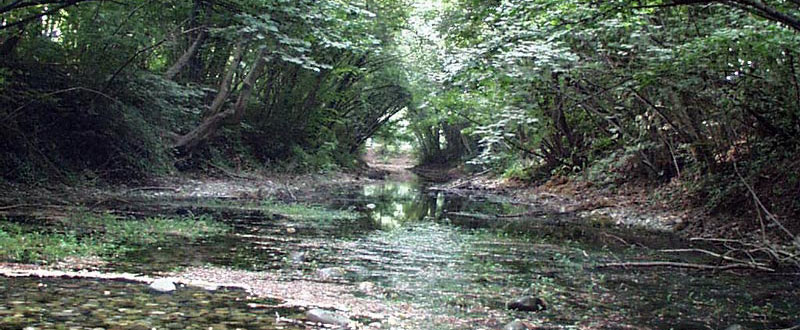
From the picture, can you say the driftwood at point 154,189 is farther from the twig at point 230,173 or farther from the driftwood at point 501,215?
the driftwood at point 501,215

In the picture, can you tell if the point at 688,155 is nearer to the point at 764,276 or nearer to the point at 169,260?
the point at 764,276

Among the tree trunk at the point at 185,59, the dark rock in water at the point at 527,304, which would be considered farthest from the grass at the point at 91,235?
the tree trunk at the point at 185,59

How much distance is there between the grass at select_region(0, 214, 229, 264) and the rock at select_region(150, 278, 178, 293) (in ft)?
5.03

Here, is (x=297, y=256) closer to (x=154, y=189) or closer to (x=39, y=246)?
Result: (x=39, y=246)

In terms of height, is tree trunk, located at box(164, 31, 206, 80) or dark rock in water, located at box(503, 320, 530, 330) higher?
tree trunk, located at box(164, 31, 206, 80)

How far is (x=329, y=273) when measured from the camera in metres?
7.25

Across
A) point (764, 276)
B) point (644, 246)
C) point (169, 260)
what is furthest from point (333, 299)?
point (644, 246)

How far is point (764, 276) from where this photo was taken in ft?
26.2

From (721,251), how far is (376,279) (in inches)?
220

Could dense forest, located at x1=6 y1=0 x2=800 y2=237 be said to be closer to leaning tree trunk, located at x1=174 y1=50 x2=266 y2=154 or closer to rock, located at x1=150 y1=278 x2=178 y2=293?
leaning tree trunk, located at x1=174 y1=50 x2=266 y2=154

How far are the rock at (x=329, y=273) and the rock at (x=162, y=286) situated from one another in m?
1.61

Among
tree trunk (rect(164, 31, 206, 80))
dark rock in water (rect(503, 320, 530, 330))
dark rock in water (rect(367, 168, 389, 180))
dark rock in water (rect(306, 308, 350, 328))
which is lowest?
dark rock in water (rect(367, 168, 389, 180))

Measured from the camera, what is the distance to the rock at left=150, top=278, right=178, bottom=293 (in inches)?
224

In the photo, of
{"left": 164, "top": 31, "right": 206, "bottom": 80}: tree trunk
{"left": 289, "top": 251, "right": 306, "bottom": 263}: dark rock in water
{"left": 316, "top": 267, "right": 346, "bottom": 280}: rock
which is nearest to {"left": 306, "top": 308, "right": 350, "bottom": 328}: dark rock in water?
{"left": 316, "top": 267, "right": 346, "bottom": 280}: rock
